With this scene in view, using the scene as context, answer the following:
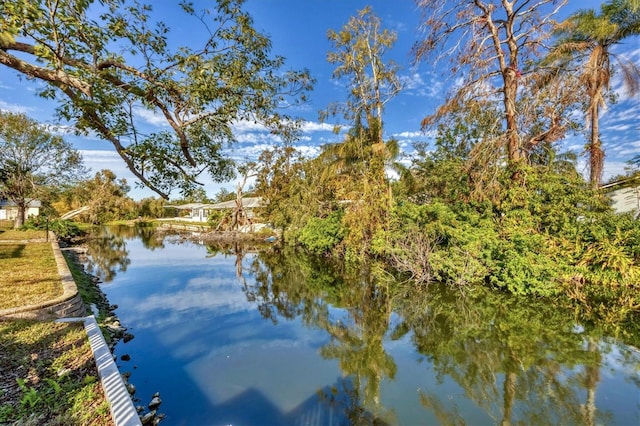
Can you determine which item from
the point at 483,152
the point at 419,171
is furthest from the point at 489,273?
the point at 419,171

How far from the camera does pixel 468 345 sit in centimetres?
598

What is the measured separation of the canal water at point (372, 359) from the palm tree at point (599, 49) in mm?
9046

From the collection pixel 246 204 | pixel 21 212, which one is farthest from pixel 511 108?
pixel 21 212

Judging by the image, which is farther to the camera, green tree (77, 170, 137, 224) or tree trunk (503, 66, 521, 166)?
green tree (77, 170, 137, 224)

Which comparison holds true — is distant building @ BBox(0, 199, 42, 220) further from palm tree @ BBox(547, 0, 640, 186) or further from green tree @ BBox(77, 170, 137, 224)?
palm tree @ BBox(547, 0, 640, 186)

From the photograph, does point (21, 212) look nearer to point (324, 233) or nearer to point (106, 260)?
point (106, 260)

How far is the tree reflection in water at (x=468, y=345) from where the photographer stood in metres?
4.19

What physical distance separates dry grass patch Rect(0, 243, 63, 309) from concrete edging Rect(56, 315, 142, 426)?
2361mm

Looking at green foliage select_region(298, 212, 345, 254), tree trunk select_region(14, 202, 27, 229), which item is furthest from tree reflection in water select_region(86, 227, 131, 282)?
green foliage select_region(298, 212, 345, 254)

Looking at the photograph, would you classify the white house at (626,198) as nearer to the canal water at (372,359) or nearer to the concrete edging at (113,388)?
the canal water at (372,359)

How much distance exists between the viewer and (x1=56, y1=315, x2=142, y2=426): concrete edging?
2.89 metres

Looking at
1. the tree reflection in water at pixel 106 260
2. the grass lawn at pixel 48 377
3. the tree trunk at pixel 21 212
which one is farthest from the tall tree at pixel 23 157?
the grass lawn at pixel 48 377

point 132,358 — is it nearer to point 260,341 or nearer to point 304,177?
point 260,341

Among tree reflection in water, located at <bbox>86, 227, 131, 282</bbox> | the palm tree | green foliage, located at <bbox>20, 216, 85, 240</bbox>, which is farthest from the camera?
green foliage, located at <bbox>20, 216, 85, 240</bbox>
